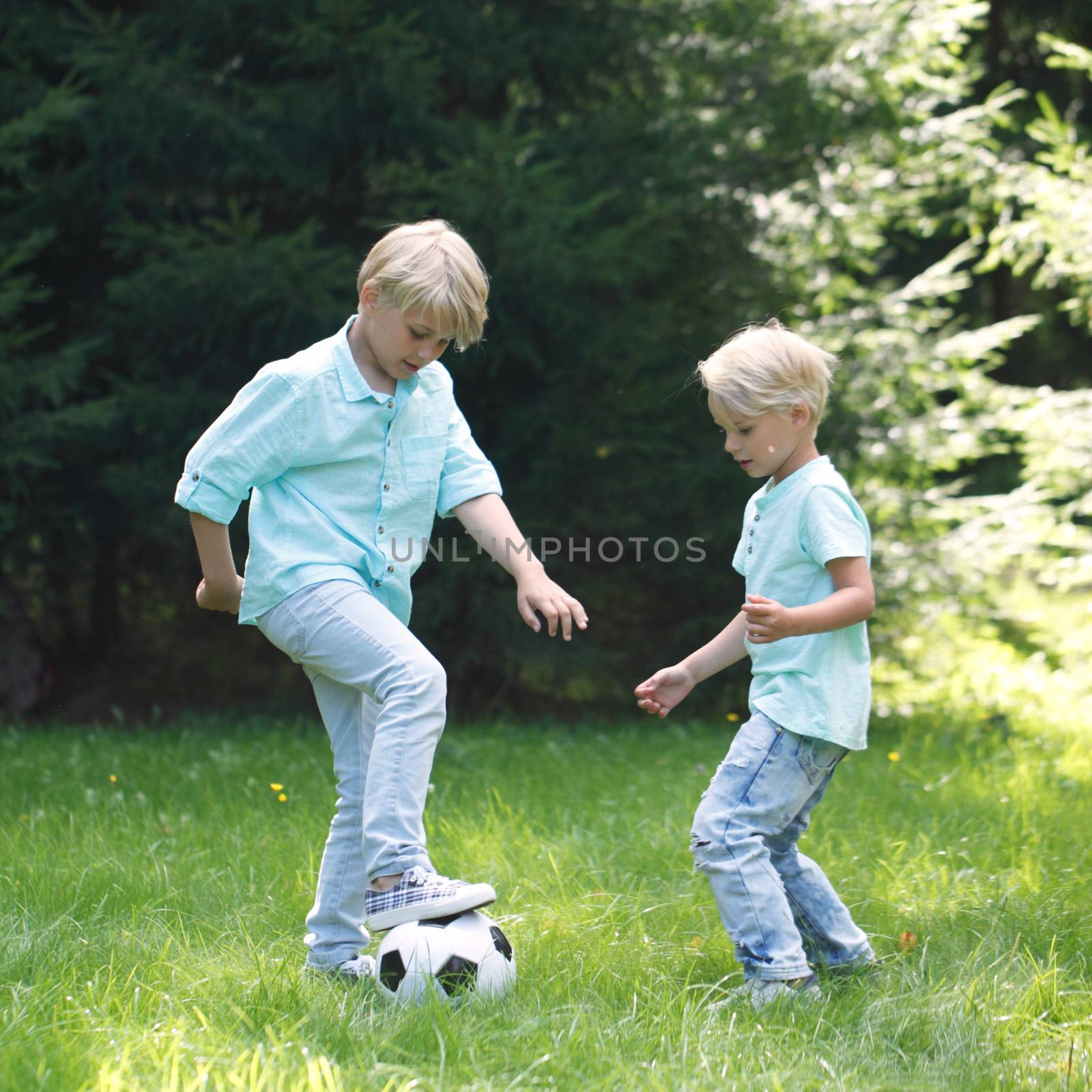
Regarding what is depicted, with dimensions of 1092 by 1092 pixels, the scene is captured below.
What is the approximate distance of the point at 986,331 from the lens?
7.03 metres

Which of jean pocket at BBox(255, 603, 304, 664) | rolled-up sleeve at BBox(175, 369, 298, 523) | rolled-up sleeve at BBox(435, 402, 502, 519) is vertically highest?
rolled-up sleeve at BBox(175, 369, 298, 523)

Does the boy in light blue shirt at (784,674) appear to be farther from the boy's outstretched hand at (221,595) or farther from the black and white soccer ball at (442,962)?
the boy's outstretched hand at (221,595)

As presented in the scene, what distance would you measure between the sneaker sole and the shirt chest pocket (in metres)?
0.96

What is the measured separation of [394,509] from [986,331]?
5207mm

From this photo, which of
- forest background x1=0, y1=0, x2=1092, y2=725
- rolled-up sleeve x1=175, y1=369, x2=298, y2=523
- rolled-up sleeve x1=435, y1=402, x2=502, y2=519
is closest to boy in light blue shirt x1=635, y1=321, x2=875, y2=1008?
rolled-up sleeve x1=435, y1=402, x2=502, y2=519

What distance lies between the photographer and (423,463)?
117 inches

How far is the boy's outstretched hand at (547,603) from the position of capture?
2627 millimetres

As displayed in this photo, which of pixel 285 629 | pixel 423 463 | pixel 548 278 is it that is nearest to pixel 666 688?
pixel 423 463

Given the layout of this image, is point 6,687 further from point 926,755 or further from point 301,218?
point 926,755

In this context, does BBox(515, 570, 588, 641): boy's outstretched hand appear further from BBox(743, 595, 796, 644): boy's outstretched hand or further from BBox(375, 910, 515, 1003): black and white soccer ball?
→ BBox(375, 910, 515, 1003): black and white soccer ball

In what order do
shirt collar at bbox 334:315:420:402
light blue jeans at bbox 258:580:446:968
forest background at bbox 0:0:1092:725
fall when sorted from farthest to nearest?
forest background at bbox 0:0:1092:725
shirt collar at bbox 334:315:420:402
light blue jeans at bbox 258:580:446:968

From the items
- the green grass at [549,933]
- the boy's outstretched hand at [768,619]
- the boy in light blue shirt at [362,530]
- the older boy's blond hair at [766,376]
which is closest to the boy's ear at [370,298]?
the boy in light blue shirt at [362,530]

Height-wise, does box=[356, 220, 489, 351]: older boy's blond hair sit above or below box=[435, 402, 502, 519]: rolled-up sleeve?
above

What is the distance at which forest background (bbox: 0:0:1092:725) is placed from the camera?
6074 millimetres
